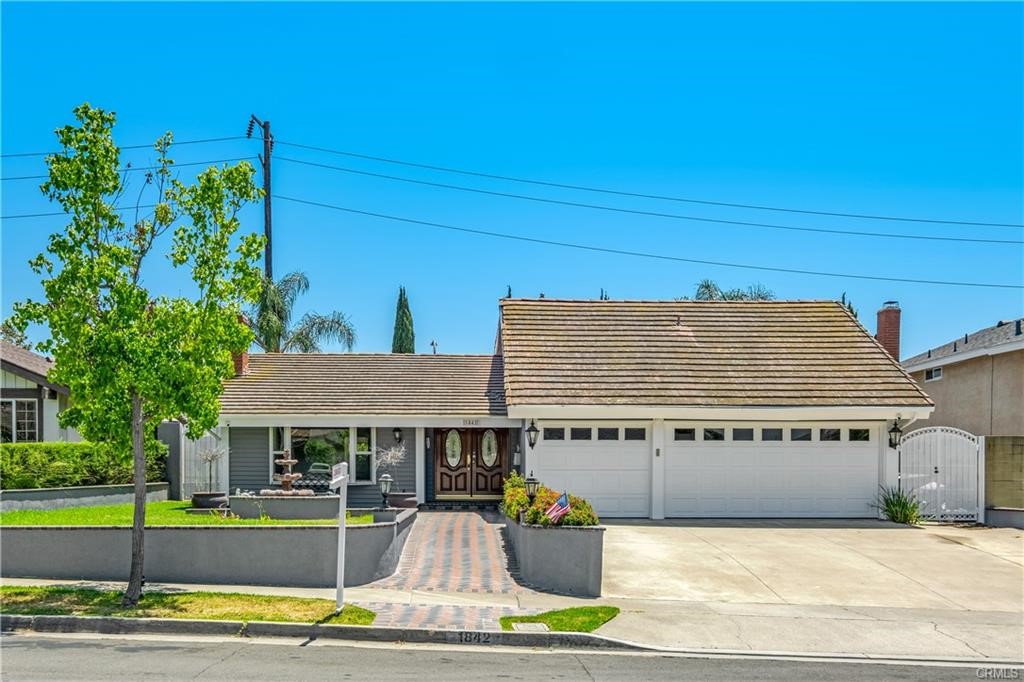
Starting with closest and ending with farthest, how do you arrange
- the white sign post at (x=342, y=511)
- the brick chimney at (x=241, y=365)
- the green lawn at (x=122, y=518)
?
1. the white sign post at (x=342, y=511)
2. the green lawn at (x=122, y=518)
3. the brick chimney at (x=241, y=365)

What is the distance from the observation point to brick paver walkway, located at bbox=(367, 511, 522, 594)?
12.9 meters

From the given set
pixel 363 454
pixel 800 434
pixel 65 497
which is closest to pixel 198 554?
pixel 65 497

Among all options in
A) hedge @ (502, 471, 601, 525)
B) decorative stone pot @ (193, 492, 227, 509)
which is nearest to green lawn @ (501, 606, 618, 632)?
hedge @ (502, 471, 601, 525)

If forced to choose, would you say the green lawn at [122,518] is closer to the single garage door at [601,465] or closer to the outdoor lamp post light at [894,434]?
the single garage door at [601,465]

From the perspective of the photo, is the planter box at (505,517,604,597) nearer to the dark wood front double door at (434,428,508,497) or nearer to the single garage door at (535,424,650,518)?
the single garage door at (535,424,650,518)

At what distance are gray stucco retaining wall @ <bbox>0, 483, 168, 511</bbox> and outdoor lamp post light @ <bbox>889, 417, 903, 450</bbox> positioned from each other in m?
17.7

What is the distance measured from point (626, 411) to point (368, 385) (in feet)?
26.1

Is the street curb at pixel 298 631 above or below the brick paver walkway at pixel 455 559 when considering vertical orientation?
above

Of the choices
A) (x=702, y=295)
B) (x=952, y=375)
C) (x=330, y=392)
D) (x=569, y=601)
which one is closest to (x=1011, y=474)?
(x=952, y=375)

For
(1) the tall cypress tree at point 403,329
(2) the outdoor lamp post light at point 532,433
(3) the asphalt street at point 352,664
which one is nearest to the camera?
(3) the asphalt street at point 352,664

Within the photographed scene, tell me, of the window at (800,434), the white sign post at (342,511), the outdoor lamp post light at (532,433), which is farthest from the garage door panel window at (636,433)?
the white sign post at (342,511)

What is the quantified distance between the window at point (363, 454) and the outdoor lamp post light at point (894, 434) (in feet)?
43.5

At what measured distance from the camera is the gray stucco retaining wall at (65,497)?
699 inches

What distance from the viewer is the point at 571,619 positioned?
35.7 feet
